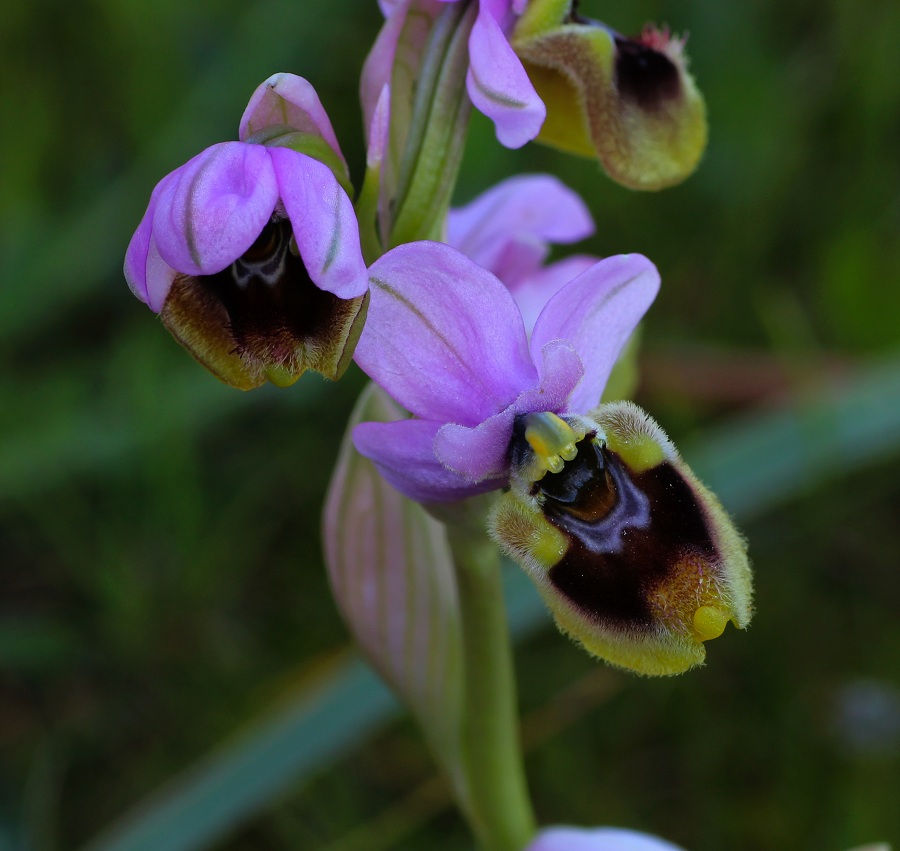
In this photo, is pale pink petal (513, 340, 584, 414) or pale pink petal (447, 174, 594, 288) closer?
pale pink petal (513, 340, 584, 414)

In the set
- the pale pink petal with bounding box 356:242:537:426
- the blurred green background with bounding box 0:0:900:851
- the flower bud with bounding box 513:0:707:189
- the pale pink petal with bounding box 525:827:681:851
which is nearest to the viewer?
the pale pink petal with bounding box 356:242:537:426

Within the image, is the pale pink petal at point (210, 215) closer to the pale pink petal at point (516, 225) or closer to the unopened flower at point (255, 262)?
the unopened flower at point (255, 262)

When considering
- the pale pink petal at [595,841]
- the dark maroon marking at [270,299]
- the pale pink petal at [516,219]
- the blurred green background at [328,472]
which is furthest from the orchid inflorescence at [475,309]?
the blurred green background at [328,472]

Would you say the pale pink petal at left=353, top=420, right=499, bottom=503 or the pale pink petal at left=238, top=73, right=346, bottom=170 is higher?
the pale pink petal at left=238, top=73, right=346, bottom=170

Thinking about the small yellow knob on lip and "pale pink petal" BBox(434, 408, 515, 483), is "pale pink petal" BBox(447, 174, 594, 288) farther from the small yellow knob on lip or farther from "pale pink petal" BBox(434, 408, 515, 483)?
the small yellow knob on lip

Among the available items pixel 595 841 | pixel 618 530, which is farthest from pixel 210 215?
pixel 595 841

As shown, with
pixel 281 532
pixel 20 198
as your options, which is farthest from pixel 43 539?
pixel 20 198

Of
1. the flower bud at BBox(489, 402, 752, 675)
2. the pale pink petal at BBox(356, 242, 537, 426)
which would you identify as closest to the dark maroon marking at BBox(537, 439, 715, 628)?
the flower bud at BBox(489, 402, 752, 675)
